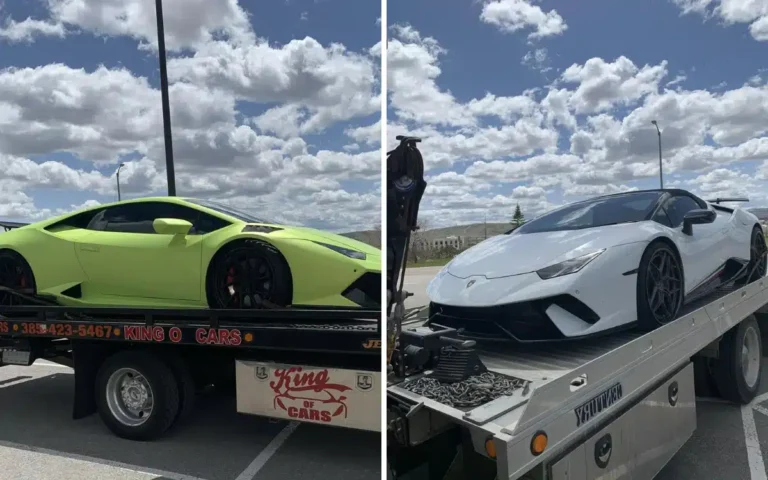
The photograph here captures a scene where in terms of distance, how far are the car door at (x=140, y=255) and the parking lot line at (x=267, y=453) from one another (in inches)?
40.5

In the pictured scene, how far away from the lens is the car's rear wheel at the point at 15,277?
4.16 metres

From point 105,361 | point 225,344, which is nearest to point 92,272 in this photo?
point 105,361

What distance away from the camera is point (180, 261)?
363 centimetres

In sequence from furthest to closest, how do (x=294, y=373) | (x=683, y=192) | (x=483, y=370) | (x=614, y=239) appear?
(x=294, y=373) < (x=683, y=192) < (x=614, y=239) < (x=483, y=370)

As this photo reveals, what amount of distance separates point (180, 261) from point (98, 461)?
4.42 ft

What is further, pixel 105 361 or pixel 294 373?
pixel 105 361

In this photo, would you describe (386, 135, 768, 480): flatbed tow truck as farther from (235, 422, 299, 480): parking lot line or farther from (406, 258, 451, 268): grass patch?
(235, 422, 299, 480): parking lot line

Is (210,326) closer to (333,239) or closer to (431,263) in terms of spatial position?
(333,239)

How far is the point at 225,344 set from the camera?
143 inches

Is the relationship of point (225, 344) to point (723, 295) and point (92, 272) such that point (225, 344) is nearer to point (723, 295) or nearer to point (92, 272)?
point (92, 272)

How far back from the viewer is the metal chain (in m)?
2.06

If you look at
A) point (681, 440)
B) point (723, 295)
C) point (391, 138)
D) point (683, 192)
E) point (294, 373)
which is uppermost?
point (391, 138)

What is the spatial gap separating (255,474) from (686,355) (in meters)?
2.39

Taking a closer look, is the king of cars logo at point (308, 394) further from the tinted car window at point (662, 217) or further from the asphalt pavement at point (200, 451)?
the tinted car window at point (662, 217)
